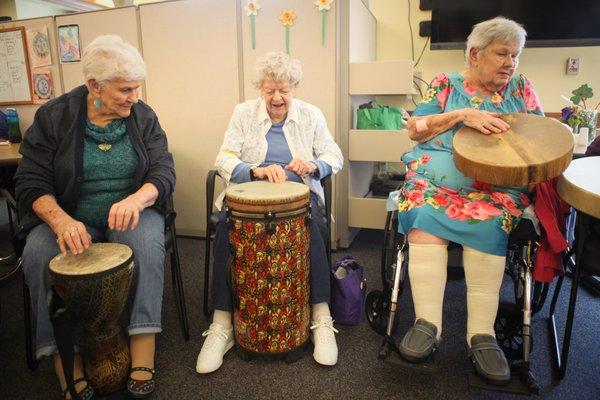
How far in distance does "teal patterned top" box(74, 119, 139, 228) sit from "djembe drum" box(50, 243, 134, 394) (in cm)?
21

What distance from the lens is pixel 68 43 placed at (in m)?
3.00

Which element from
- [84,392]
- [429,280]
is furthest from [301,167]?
[84,392]

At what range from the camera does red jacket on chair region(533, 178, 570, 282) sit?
1.37 meters

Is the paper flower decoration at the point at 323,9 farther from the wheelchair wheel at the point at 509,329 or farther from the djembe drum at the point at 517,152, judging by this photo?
the wheelchair wheel at the point at 509,329

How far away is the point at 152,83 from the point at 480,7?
225 cm

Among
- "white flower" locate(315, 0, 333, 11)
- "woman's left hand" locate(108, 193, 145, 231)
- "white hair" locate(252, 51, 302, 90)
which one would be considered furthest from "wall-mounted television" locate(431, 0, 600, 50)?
"woman's left hand" locate(108, 193, 145, 231)

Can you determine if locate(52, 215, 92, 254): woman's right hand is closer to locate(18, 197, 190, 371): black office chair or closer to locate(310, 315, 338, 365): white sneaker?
locate(18, 197, 190, 371): black office chair

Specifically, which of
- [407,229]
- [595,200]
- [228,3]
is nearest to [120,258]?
[407,229]

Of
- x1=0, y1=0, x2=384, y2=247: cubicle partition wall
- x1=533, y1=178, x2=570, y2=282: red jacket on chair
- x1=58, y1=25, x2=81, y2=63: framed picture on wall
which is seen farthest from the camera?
x1=58, y1=25, x2=81, y2=63: framed picture on wall

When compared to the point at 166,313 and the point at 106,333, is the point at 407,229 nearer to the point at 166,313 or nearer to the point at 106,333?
the point at 106,333

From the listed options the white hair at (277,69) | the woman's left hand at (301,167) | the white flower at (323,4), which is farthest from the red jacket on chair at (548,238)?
the white flower at (323,4)

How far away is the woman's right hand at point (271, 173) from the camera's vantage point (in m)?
1.70

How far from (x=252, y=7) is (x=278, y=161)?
1.17m

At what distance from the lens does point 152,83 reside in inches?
115
